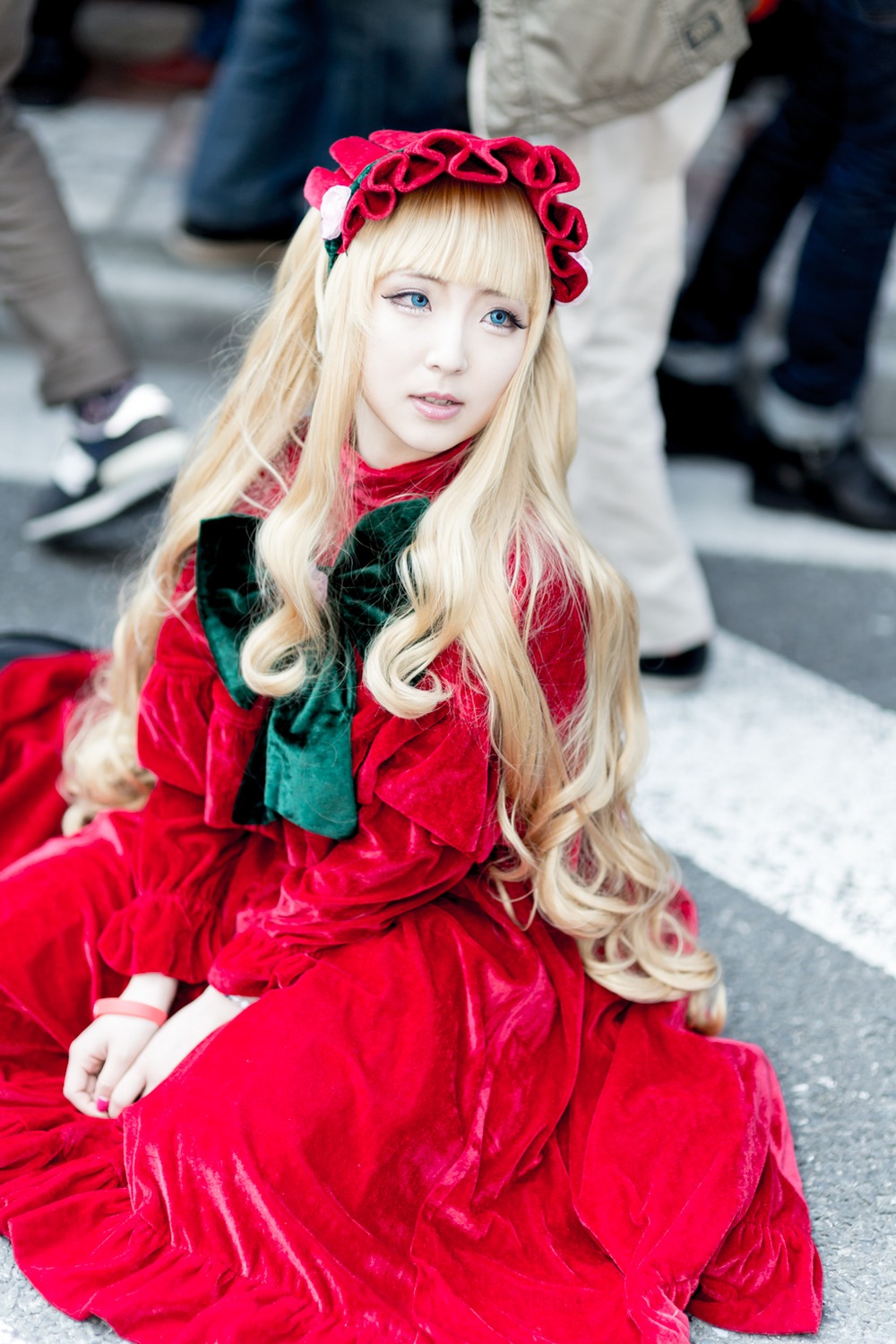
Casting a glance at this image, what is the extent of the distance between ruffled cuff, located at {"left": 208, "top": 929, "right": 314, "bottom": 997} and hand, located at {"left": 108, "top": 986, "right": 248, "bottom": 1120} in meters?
0.02

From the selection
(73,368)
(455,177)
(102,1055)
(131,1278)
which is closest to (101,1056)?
(102,1055)

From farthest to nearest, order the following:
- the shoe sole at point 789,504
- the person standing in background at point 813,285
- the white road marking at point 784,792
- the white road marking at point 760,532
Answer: the shoe sole at point 789,504, the white road marking at point 760,532, the person standing in background at point 813,285, the white road marking at point 784,792

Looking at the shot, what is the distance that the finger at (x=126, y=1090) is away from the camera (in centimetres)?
166

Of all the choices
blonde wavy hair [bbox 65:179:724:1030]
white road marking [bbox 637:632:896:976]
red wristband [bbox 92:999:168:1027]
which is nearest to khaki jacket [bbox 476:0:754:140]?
blonde wavy hair [bbox 65:179:724:1030]

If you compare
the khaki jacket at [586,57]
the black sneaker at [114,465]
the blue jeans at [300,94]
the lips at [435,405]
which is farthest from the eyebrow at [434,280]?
the blue jeans at [300,94]

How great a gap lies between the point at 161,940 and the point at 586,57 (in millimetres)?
1461

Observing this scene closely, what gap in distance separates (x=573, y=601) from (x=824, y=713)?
1.19m

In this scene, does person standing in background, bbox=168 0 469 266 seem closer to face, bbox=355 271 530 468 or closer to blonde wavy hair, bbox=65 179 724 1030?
blonde wavy hair, bbox=65 179 724 1030

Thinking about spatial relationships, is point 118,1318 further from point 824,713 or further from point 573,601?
point 824,713

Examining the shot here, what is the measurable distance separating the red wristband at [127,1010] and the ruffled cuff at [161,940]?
4 centimetres

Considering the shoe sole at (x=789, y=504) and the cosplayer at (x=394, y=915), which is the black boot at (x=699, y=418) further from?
the cosplayer at (x=394, y=915)

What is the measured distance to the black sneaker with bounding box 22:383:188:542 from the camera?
2.97m

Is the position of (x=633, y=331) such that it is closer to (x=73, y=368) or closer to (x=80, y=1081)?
(x=73, y=368)

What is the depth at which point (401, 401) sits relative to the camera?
1.63 m
